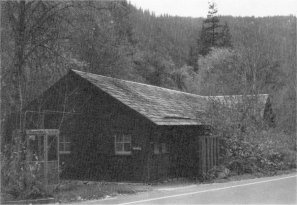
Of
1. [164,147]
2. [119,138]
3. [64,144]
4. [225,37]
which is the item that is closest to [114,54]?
[64,144]

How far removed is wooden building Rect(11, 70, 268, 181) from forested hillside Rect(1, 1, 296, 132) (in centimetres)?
142

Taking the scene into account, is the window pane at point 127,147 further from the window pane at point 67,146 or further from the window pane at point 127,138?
the window pane at point 67,146

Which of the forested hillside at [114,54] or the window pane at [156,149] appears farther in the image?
the window pane at [156,149]

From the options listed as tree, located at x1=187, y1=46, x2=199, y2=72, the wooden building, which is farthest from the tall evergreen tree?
the wooden building

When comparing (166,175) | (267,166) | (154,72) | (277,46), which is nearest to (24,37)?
(166,175)

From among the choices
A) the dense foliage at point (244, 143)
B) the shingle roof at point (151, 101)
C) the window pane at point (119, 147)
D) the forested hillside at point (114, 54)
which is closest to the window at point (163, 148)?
the shingle roof at point (151, 101)

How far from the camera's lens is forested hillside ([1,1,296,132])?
20.1 metres

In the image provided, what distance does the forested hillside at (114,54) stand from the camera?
20.1m

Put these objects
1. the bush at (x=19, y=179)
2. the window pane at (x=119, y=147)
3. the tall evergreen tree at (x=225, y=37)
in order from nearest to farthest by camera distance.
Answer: the bush at (x=19, y=179), the window pane at (x=119, y=147), the tall evergreen tree at (x=225, y=37)

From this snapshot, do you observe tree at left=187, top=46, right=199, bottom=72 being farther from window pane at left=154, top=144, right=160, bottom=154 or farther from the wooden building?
window pane at left=154, top=144, right=160, bottom=154

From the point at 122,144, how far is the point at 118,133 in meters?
0.54

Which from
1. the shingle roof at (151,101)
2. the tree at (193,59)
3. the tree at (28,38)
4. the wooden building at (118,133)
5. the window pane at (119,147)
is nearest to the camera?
the tree at (28,38)

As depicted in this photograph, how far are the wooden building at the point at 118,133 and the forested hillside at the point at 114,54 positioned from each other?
4.67 feet

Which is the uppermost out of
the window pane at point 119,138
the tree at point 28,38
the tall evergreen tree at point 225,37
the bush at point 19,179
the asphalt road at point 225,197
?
the tall evergreen tree at point 225,37
